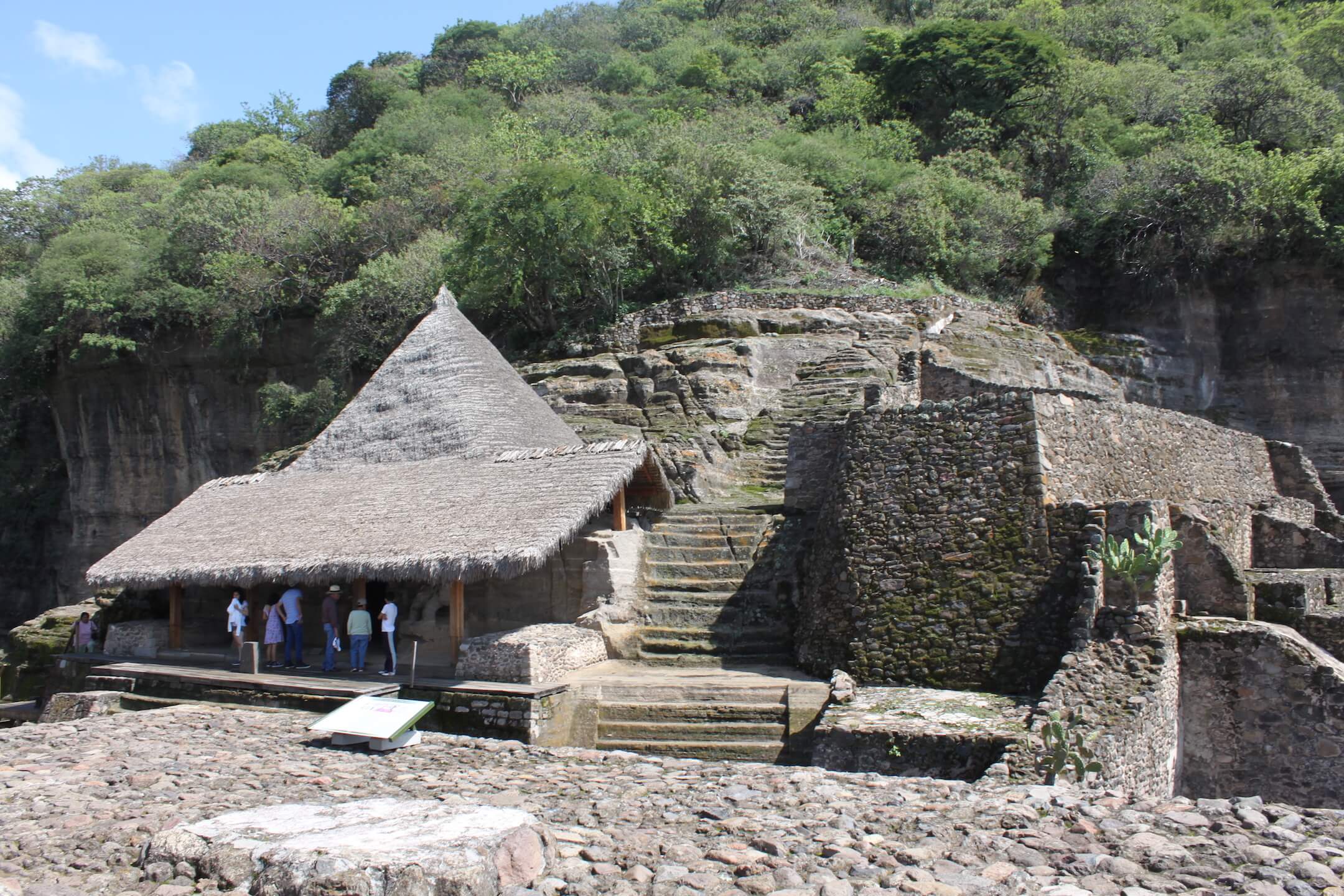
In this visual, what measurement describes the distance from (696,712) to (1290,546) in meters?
8.25

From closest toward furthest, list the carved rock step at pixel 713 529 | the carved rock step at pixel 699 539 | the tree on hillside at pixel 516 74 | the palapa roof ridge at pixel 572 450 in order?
the palapa roof ridge at pixel 572 450 → the carved rock step at pixel 699 539 → the carved rock step at pixel 713 529 → the tree on hillside at pixel 516 74

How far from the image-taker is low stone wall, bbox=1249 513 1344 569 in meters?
12.2

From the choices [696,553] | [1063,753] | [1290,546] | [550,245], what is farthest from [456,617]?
[550,245]

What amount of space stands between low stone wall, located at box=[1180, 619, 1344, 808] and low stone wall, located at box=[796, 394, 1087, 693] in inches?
53.9

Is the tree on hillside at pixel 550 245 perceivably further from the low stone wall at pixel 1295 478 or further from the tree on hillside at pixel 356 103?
the tree on hillside at pixel 356 103

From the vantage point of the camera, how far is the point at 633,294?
23.8 meters

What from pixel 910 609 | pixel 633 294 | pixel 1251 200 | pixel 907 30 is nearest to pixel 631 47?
pixel 907 30

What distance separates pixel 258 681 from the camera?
418 inches

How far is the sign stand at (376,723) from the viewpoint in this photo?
7.80 meters

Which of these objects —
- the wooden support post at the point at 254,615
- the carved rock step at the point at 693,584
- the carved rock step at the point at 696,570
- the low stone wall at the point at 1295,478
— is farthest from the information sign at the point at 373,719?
the low stone wall at the point at 1295,478

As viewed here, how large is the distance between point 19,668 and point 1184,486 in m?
16.7

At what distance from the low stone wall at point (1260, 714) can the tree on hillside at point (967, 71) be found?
87.8 feet

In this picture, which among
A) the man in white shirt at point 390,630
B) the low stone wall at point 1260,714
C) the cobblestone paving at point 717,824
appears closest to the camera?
the cobblestone paving at point 717,824

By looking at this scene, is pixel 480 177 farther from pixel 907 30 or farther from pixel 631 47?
pixel 631 47
